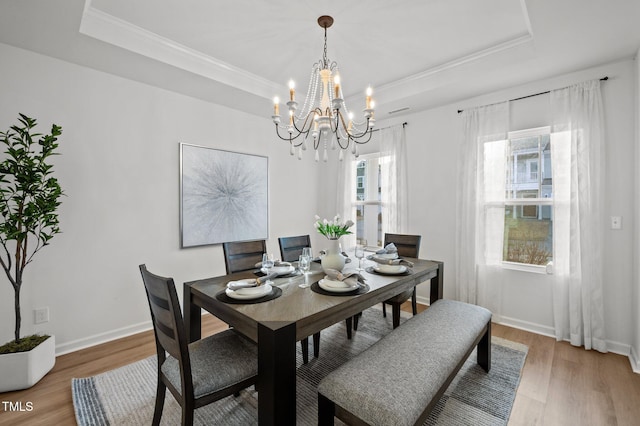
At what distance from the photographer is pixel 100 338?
2631 millimetres

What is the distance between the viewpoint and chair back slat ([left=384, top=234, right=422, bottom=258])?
2.94m

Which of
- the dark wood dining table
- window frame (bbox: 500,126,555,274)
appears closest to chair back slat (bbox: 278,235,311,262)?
the dark wood dining table

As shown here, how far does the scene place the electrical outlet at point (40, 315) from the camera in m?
2.34

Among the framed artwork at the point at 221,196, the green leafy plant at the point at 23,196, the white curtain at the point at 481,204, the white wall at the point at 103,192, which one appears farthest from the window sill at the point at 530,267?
the green leafy plant at the point at 23,196

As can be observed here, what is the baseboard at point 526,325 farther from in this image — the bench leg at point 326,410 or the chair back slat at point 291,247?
the bench leg at point 326,410

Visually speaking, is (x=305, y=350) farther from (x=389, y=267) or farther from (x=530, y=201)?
(x=530, y=201)

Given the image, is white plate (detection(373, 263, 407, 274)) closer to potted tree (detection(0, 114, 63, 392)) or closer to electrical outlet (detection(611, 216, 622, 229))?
electrical outlet (detection(611, 216, 622, 229))

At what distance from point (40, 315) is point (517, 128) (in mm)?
4888

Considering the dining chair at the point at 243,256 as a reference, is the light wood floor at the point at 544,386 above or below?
below

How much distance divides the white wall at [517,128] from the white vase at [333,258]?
201cm

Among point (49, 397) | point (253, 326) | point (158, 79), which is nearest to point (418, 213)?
point (253, 326)

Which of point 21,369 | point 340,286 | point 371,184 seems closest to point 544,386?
point 340,286

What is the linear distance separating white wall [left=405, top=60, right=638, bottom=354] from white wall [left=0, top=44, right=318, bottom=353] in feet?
8.95

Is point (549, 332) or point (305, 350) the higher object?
point (305, 350)
